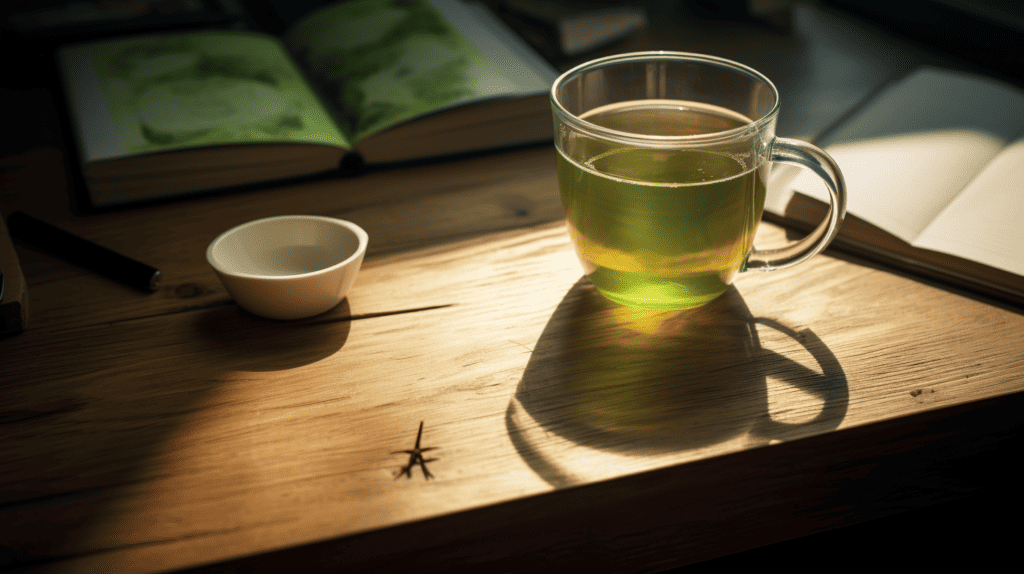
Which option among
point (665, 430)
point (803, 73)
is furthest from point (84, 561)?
point (803, 73)

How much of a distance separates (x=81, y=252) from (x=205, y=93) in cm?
28

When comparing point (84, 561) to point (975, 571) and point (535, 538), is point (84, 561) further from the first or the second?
point (975, 571)

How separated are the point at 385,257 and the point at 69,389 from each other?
0.92 feet

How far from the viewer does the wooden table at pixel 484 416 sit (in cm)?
46

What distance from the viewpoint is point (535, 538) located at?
0.48 metres

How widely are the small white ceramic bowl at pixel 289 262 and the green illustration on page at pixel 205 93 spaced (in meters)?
0.21

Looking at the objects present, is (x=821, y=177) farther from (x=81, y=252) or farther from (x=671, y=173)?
(x=81, y=252)

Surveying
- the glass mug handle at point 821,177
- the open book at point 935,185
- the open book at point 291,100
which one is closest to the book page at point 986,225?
the open book at point 935,185

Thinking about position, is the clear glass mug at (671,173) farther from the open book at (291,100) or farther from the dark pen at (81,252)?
the dark pen at (81,252)

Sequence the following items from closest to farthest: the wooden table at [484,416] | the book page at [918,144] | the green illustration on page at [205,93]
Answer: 1. the wooden table at [484,416]
2. the book page at [918,144]
3. the green illustration on page at [205,93]

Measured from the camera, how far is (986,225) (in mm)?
673

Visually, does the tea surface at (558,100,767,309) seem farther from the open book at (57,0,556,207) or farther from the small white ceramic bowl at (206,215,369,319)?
the open book at (57,0,556,207)

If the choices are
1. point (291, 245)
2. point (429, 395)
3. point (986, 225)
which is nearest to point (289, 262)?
point (291, 245)

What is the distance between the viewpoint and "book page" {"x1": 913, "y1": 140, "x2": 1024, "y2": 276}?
0.64 metres
